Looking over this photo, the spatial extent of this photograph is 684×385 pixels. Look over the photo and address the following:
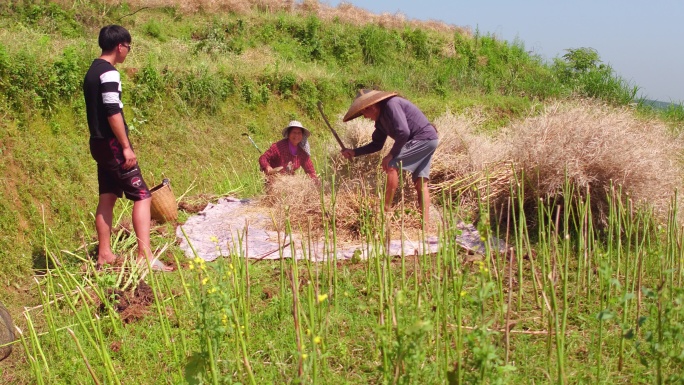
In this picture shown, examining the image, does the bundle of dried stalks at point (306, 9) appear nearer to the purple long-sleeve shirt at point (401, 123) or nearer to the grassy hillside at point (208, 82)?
the grassy hillside at point (208, 82)

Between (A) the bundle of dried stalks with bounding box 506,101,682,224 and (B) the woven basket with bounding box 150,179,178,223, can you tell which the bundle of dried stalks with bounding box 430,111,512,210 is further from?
(B) the woven basket with bounding box 150,179,178,223

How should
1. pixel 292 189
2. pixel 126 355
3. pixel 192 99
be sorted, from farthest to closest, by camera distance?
pixel 192 99, pixel 292 189, pixel 126 355

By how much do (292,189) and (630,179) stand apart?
2889 millimetres

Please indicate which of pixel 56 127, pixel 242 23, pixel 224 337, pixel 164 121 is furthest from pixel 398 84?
pixel 224 337

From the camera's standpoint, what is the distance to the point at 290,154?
6.72 m

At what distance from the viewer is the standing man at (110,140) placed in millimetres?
4125

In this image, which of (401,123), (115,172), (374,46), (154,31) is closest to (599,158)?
(401,123)

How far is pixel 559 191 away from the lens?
196 inches

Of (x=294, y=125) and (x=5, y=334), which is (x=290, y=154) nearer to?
(x=294, y=125)

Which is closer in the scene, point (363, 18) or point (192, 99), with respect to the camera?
point (192, 99)

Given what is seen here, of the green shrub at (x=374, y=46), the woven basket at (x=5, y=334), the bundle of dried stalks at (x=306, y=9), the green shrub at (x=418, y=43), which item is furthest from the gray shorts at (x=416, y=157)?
the green shrub at (x=418, y=43)

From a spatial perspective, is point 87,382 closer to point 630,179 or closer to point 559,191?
point 559,191

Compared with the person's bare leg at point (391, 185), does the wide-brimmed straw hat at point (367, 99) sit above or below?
above

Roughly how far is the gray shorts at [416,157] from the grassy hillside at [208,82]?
220cm
